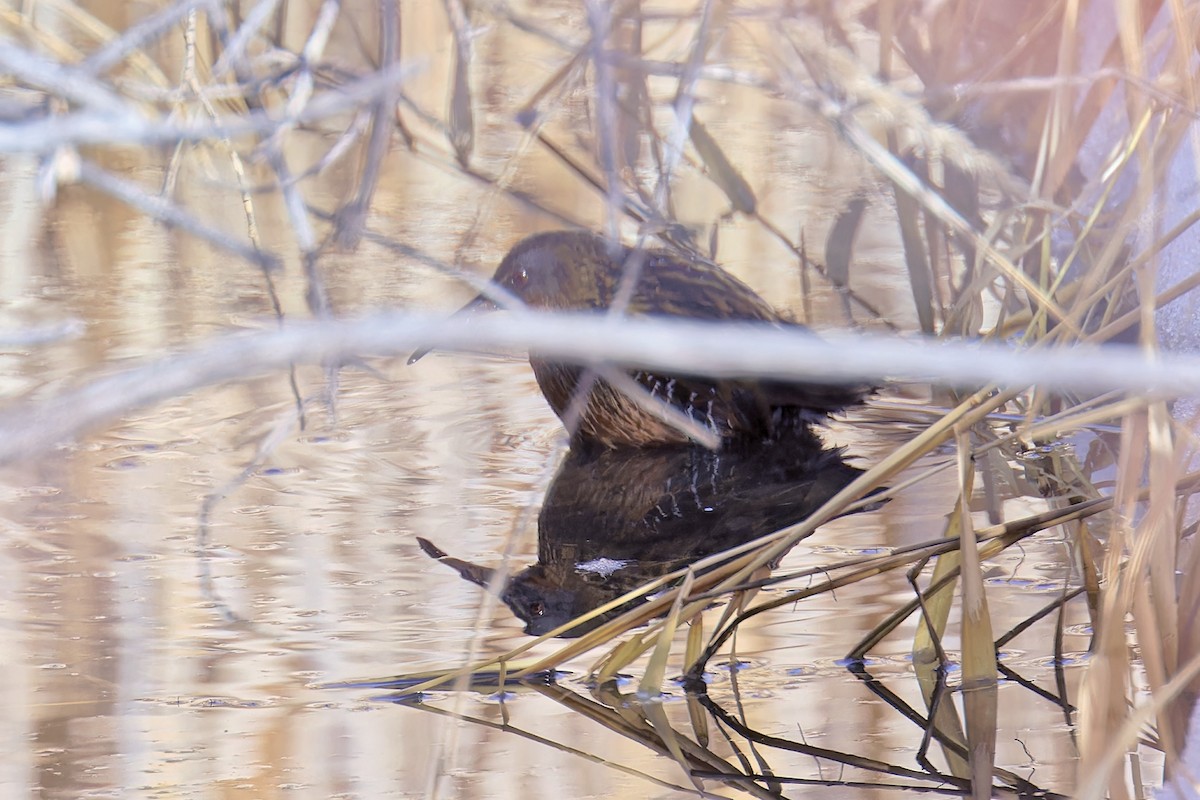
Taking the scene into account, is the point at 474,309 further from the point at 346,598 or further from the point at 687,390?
the point at 346,598

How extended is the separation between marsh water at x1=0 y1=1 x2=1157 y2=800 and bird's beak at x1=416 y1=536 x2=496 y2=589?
0.02 m

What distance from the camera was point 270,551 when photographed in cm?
247

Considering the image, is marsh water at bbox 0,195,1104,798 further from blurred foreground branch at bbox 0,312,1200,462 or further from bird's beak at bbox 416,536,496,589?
blurred foreground branch at bbox 0,312,1200,462

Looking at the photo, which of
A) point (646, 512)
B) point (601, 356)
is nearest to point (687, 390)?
point (646, 512)

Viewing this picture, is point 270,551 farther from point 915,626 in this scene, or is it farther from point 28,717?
point 915,626

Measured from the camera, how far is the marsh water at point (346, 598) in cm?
175

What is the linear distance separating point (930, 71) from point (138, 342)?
2.01 metres

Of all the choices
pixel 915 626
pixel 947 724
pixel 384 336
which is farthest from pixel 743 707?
pixel 384 336

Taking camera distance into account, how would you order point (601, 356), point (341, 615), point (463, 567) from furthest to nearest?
point (463, 567), point (341, 615), point (601, 356)

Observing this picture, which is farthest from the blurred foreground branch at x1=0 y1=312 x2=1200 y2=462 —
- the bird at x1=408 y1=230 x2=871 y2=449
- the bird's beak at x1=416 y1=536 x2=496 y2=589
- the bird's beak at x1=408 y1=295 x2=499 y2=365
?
the bird's beak at x1=408 y1=295 x2=499 y2=365

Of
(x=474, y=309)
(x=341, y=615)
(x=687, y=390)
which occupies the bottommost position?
(x=341, y=615)

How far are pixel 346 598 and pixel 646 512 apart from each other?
2.18 feet

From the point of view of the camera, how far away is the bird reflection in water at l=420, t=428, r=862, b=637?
234cm

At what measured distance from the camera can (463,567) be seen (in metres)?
2.41
